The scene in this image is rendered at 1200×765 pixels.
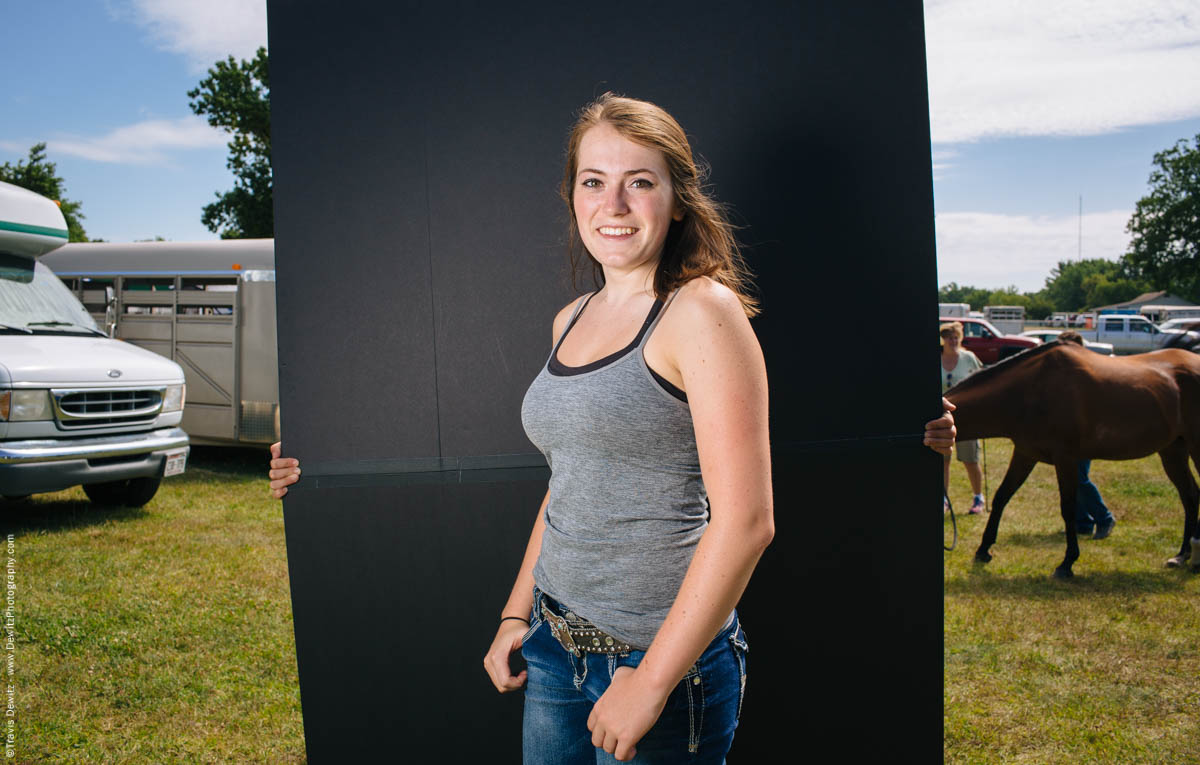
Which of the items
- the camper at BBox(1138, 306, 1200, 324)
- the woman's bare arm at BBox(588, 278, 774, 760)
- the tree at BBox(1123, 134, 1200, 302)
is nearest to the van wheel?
the woman's bare arm at BBox(588, 278, 774, 760)

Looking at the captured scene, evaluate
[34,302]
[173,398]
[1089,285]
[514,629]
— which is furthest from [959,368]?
[1089,285]

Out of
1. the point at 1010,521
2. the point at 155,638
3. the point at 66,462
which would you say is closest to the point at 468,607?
the point at 155,638

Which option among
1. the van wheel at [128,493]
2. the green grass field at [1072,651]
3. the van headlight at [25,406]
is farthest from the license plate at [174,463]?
the green grass field at [1072,651]

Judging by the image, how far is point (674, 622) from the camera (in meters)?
1.11

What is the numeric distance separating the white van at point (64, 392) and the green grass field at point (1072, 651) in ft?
23.1

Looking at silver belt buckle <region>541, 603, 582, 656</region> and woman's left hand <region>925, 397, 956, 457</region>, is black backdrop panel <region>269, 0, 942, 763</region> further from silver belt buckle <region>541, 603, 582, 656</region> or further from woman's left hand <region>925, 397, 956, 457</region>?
silver belt buckle <region>541, 603, 582, 656</region>

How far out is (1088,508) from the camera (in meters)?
6.77

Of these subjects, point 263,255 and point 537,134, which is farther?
point 263,255

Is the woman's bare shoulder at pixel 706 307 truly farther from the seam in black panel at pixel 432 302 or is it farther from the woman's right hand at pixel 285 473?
the woman's right hand at pixel 285 473

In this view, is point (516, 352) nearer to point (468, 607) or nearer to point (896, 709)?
point (468, 607)

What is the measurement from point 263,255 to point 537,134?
Answer: 8.55 metres

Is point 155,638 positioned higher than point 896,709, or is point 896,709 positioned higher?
point 896,709

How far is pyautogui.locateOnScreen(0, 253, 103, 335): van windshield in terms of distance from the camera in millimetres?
7008

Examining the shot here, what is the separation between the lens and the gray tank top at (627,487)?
1182mm
